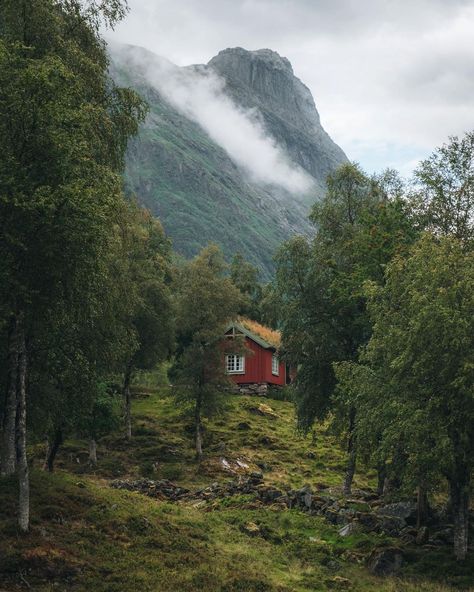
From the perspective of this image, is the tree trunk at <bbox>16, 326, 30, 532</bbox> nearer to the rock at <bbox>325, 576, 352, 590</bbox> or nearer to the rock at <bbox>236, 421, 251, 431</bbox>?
the rock at <bbox>325, 576, 352, 590</bbox>

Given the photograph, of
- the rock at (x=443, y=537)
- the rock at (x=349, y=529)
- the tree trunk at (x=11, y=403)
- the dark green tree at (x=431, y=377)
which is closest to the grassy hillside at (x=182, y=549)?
the rock at (x=349, y=529)

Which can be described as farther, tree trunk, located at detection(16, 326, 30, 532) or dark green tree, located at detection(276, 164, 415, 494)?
dark green tree, located at detection(276, 164, 415, 494)

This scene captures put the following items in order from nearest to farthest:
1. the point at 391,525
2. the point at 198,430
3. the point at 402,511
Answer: the point at 391,525 < the point at 402,511 < the point at 198,430

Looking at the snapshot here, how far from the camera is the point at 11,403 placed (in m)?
20.7

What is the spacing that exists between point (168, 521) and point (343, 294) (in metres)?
17.0

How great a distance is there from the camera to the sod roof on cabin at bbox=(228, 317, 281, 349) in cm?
6825

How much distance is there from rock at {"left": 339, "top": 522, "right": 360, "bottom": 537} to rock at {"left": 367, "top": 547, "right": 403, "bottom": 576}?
10.5ft

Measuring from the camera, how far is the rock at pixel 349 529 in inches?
1067

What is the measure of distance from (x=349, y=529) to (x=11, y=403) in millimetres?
15305

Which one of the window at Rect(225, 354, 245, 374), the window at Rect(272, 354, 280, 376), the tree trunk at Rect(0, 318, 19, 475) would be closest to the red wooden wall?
the window at Rect(225, 354, 245, 374)

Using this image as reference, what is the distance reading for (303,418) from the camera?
3953cm

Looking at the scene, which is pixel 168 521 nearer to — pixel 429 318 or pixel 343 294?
pixel 429 318

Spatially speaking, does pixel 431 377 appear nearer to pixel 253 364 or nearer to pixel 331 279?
pixel 331 279

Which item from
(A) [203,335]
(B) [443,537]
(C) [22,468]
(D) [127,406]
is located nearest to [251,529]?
(B) [443,537]
